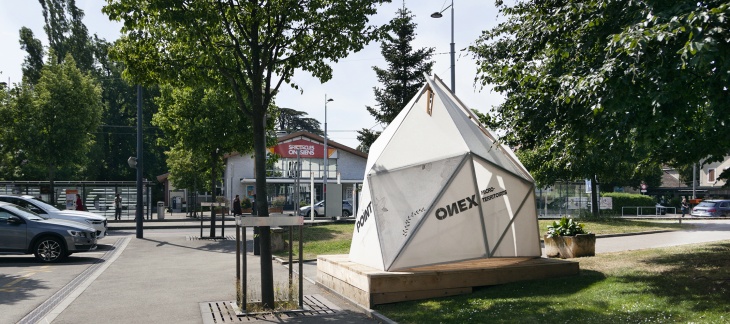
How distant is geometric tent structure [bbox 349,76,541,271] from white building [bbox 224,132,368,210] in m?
39.9

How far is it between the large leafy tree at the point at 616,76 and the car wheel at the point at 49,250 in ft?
38.3

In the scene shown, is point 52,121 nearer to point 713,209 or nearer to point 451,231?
point 451,231

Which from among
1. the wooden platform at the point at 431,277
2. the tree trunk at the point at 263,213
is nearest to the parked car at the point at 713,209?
the wooden platform at the point at 431,277

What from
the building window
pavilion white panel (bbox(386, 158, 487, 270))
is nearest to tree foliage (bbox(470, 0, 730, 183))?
pavilion white panel (bbox(386, 158, 487, 270))

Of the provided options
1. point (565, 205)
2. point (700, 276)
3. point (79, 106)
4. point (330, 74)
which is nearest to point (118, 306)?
point (330, 74)

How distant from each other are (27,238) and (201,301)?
26.6ft

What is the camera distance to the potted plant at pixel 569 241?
12992 mm

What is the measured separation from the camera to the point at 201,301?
10.3 metres

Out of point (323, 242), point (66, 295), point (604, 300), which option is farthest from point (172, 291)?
point (323, 242)

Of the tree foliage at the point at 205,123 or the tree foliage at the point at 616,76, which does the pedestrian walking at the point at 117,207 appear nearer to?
the tree foliage at the point at 205,123

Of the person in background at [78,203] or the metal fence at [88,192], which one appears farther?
the metal fence at [88,192]

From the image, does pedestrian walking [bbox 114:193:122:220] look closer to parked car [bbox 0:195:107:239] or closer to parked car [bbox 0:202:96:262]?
parked car [bbox 0:195:107:239]

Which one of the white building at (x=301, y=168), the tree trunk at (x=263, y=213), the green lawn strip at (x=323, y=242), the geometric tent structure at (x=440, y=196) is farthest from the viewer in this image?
the white building at (x=301, y=168)

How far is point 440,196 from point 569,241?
4315 millimetres
